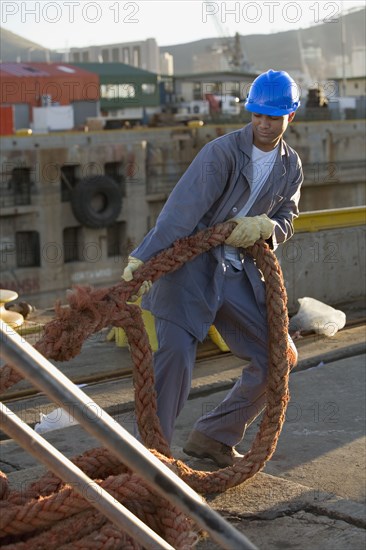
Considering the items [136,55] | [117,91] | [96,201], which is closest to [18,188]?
[96,201]

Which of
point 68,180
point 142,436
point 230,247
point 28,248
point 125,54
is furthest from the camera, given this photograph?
point 125,54

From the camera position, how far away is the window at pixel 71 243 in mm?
34906

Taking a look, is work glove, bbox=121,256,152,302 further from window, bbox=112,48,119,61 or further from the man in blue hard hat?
window, bbox=112,48,119,61

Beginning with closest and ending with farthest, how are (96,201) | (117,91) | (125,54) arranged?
(96,201) → (117,91) → (125,54)

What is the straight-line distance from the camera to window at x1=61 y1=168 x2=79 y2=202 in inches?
1350

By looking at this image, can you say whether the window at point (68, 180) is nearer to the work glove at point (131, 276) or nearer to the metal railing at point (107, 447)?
the work glove at point (131, 276)

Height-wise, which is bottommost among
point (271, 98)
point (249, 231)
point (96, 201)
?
point (96, 201)

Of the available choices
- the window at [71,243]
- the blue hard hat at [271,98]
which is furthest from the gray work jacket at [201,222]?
the window at [71,243]

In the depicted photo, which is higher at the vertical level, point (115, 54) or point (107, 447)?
point (115, 54)

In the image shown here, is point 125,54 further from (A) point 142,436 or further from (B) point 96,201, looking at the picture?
(A) point 142,436

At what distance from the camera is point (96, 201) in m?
34.7

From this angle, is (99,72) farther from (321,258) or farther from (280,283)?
(280,283)

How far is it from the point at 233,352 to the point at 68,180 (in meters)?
30.2

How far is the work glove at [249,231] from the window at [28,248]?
1161 inches
